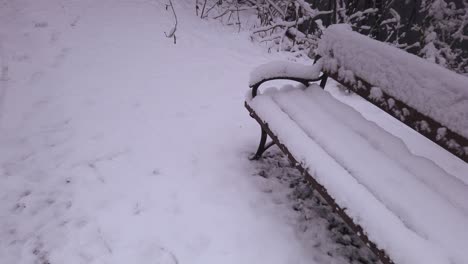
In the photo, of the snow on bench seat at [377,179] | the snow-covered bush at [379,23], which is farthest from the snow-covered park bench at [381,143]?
the snow-covered bush at [379,23]

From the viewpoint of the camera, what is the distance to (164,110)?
349 cm

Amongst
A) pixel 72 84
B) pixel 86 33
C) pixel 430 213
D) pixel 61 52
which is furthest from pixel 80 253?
pixel 86 33

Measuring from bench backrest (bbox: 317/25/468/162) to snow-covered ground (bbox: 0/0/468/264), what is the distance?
914 mm

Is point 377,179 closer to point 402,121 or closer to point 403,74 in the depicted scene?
point 402,121

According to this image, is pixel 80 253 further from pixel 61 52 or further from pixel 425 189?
pixel 61 52

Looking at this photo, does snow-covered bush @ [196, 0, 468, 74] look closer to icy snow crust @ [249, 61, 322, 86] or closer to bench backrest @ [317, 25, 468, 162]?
icy snow crust @ [249, 61, 322, 86]

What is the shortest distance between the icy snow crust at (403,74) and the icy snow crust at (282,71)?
0.13 meters

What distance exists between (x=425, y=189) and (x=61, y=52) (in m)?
4.28

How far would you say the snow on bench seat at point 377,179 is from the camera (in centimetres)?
152

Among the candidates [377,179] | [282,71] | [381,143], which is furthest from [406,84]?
[282,71]

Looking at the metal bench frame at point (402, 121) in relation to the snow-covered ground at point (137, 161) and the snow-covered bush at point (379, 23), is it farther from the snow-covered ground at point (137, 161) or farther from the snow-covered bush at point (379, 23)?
the snow-covered bush at point (379, 23)

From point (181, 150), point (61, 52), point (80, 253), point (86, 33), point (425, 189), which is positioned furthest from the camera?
→ point (86, 33)

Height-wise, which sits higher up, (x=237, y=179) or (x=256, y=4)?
(x=256, y=4)

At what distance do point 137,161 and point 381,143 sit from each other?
1.89m
